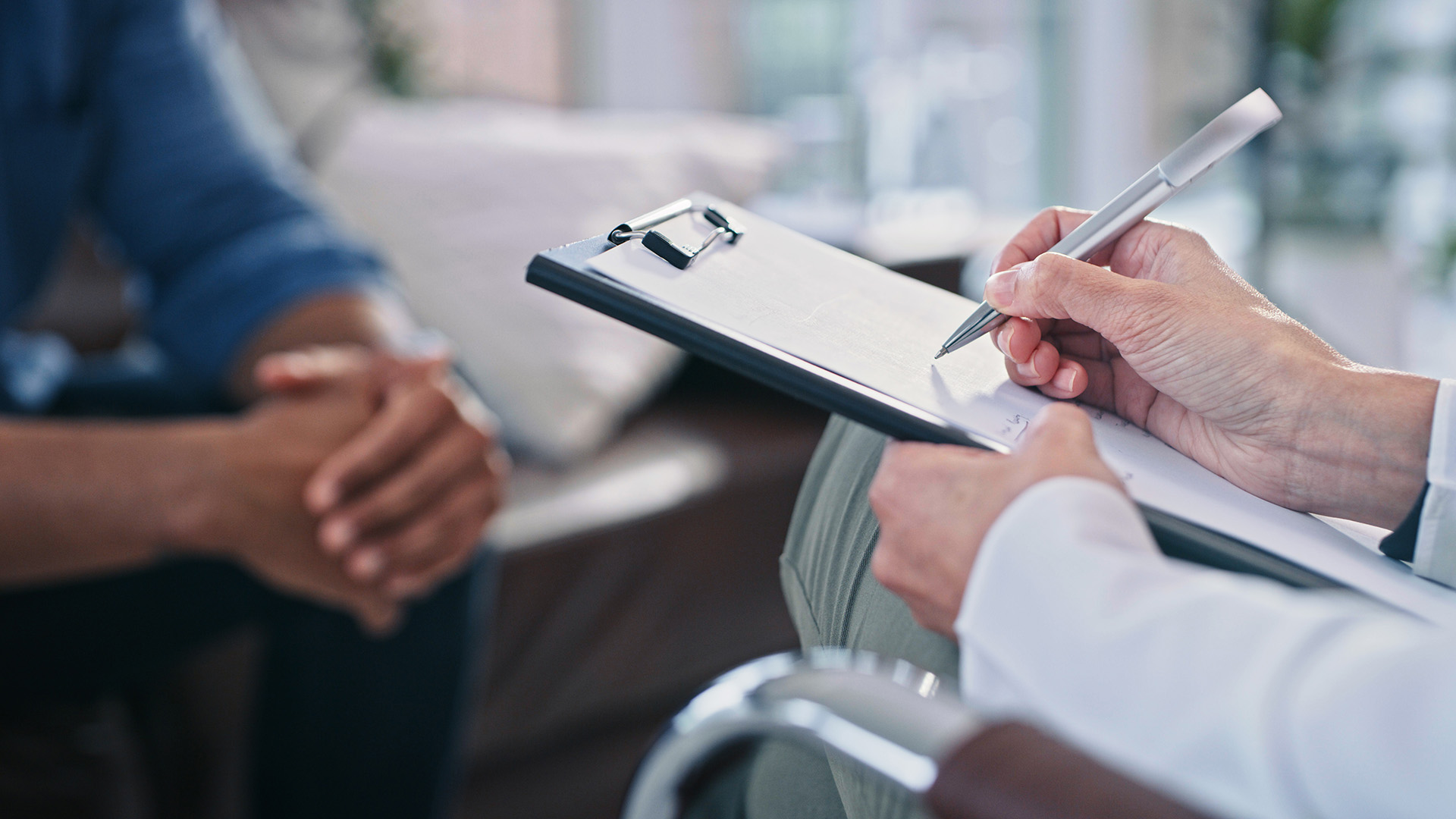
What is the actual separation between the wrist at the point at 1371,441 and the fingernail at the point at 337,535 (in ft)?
2.01

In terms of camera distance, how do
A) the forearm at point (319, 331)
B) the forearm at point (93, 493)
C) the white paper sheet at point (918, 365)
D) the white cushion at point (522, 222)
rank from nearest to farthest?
the white paper sheet at point (918, 365) → the forearm at point (93, 493) → the forearm at point (319, 331) → the white cushion at point (522, 222)

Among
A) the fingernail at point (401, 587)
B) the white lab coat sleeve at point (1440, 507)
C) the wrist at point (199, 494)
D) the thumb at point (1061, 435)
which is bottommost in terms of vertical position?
the fingernail at point (401, 587)

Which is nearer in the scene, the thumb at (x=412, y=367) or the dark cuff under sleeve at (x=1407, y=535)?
the dark cuff under sleeve at (x=1407, y=535)

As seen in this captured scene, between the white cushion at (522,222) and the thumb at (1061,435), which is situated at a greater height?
the thumb at (1061,435)

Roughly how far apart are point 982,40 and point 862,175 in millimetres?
945

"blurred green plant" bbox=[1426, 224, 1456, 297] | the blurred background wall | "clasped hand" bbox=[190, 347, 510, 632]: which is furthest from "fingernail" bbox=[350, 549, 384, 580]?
"blurred green plant" bbox=[1426, 224, 1456, 297]

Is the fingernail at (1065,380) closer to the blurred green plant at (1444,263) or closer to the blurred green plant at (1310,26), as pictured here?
the blurred green plant at (1444,263)

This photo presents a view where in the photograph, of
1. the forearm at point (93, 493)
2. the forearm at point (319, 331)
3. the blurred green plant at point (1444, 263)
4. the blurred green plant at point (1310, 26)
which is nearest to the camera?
the forearm at point (93, 493)

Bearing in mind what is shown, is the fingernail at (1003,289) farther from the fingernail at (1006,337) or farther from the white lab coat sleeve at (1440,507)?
the white lab coat sleeve at (1440,507)

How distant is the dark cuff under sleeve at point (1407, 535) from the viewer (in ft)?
1.22

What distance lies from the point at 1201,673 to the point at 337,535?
2.08 feet

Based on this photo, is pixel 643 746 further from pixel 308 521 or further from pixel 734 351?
pixel 734 351

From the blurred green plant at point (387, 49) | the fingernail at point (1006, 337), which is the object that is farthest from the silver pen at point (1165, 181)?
the blurred green plant at point (387, 49)

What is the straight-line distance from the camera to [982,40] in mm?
3734
